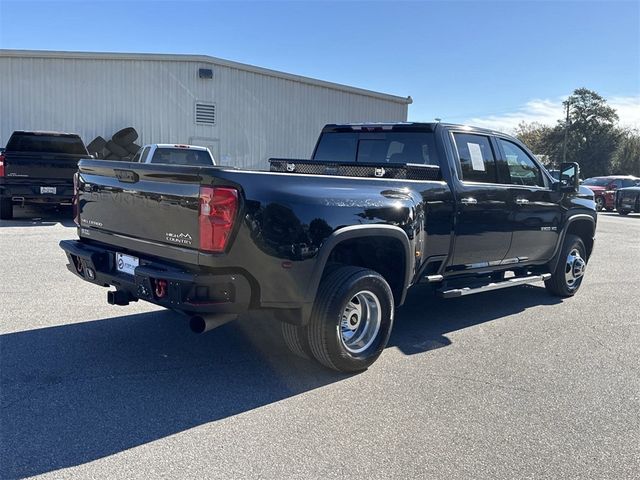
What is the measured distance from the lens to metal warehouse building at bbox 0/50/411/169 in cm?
1983

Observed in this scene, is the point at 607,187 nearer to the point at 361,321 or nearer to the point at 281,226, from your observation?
the point at 361,321

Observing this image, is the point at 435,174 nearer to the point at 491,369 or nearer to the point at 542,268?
the point at 491,369

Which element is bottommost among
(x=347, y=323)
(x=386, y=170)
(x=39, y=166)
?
(x=347, y=323)

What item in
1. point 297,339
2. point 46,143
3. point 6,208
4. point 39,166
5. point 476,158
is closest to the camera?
point 297,339

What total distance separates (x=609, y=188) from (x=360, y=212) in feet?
89.8

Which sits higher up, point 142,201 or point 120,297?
point 142,201

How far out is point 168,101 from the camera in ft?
69.9

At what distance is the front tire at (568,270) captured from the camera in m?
7.24

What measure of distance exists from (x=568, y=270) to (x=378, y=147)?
10.4ft

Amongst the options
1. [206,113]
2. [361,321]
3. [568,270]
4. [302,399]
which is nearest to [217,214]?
[302,399]

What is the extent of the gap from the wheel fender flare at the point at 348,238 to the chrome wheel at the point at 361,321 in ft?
1.44

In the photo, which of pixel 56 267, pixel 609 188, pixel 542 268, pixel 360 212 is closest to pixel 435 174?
pixel 360 212

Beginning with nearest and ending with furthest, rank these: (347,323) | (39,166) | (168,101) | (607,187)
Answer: (347,323) < (39,166) < (168,101) < (607,187)

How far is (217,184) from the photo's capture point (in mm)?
3623
